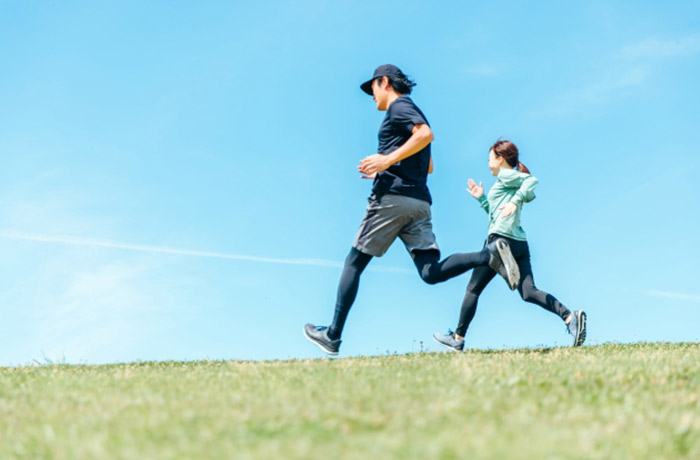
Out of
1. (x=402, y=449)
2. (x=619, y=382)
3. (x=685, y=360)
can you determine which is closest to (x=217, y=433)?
(x=402, y=449)

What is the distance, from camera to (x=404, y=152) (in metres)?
8.34

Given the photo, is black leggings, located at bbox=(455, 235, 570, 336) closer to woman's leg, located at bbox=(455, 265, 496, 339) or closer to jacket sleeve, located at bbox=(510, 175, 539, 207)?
woman's leg, located at bbox=(455, 265, 496, 339)

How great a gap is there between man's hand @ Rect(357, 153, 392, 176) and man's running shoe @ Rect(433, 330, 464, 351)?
121 inches

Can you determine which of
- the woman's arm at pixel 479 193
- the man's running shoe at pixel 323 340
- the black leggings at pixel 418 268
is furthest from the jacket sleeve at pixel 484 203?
the man's running shoe at pixel 323 340

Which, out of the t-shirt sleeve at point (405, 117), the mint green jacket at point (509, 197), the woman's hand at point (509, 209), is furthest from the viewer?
the mint green jacket at point (509, 197)

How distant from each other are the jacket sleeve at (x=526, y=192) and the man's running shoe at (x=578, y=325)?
1783 millimetres

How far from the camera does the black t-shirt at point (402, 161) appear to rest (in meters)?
8.70

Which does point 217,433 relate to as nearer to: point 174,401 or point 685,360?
point 174,401

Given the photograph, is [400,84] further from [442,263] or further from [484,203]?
[484,203]

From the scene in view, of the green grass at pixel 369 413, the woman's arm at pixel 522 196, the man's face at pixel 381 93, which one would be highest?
the man's face at pixel 381 93

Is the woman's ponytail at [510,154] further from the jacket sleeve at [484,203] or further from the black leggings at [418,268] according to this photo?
the black leggings at [418,268]

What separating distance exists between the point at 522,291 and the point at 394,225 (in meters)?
2.58

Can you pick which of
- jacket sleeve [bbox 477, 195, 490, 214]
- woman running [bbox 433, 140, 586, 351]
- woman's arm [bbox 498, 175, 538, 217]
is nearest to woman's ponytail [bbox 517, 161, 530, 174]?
woman running [bbox 433, 140, 586, 351]

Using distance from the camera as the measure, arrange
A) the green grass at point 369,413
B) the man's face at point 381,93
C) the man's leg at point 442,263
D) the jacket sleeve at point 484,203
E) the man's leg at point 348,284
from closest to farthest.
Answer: the green grass at point 369,413
the man's leg at point 442,263
the man's leg at point 348,284
the man's face at point 381,93
the jacket sleeve at point 484,203
